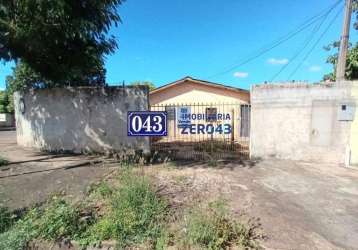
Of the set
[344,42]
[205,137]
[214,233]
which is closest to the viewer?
[214,233]

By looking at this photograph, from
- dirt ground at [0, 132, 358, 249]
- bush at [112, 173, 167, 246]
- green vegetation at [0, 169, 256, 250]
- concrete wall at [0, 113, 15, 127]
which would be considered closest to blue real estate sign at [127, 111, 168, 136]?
dirt ground at [0, 132, 358, 249]

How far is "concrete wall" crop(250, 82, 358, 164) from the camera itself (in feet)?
24.7

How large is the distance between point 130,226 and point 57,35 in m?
6.32

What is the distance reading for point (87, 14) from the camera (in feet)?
24.4

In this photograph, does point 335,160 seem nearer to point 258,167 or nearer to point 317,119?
point 317,119

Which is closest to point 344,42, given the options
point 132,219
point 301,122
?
point 301,122

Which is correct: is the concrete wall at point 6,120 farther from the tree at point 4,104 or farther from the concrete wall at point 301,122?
the concrete wall at point 301,122

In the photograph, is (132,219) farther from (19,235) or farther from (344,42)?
(344,42)

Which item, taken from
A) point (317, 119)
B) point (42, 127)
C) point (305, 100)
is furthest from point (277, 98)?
point (42, 127)

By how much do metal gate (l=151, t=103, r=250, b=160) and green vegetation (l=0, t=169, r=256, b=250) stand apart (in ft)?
13.8

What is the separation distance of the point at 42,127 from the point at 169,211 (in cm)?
761

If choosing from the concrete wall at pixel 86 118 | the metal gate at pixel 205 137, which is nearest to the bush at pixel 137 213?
the metal gate at pixel 205 137

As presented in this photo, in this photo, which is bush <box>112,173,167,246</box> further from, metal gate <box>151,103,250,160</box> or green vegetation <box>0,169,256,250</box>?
metal gate <box>151,103,250,160</box>

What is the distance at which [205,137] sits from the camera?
12.8 meters
